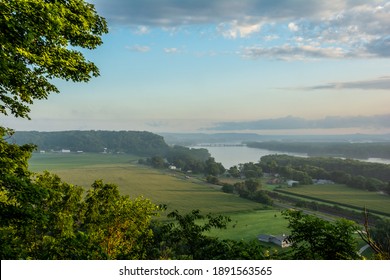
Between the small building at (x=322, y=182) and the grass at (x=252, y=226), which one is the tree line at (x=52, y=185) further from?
the small building at (x=322, y=182)

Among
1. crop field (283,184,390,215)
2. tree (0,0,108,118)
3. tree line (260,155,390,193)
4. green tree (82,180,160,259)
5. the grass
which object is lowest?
the grass

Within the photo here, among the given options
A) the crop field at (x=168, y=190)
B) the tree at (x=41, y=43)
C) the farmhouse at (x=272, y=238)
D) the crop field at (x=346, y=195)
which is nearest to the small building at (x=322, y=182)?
the crop field at (x=346, y=195)

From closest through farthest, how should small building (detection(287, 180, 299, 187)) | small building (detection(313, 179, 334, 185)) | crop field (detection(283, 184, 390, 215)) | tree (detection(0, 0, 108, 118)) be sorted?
tree (detection(0, 0, 108, 118))
crop field (detection(283, 184, 390, 215))
small building (detection(287, 180, 299, 187))
small building (detection(313, 179, 334, 185))

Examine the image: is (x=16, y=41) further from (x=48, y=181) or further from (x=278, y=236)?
Answer: (x=278, y=236)

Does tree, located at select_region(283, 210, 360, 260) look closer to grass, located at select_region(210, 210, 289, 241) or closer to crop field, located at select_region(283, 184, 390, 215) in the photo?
grass, located at select_region(210, 210, 289, 241)

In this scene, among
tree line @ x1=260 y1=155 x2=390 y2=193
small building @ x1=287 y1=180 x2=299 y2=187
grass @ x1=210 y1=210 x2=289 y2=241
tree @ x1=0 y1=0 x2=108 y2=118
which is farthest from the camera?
small building @ x1=287 y1=180 x2=299 y2=187

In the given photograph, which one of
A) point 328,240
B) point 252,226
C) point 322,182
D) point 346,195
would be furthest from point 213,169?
point 328,240

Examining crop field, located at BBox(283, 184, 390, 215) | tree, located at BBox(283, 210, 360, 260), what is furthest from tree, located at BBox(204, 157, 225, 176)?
tree, located at BBox(283, 210, 360, 260)
